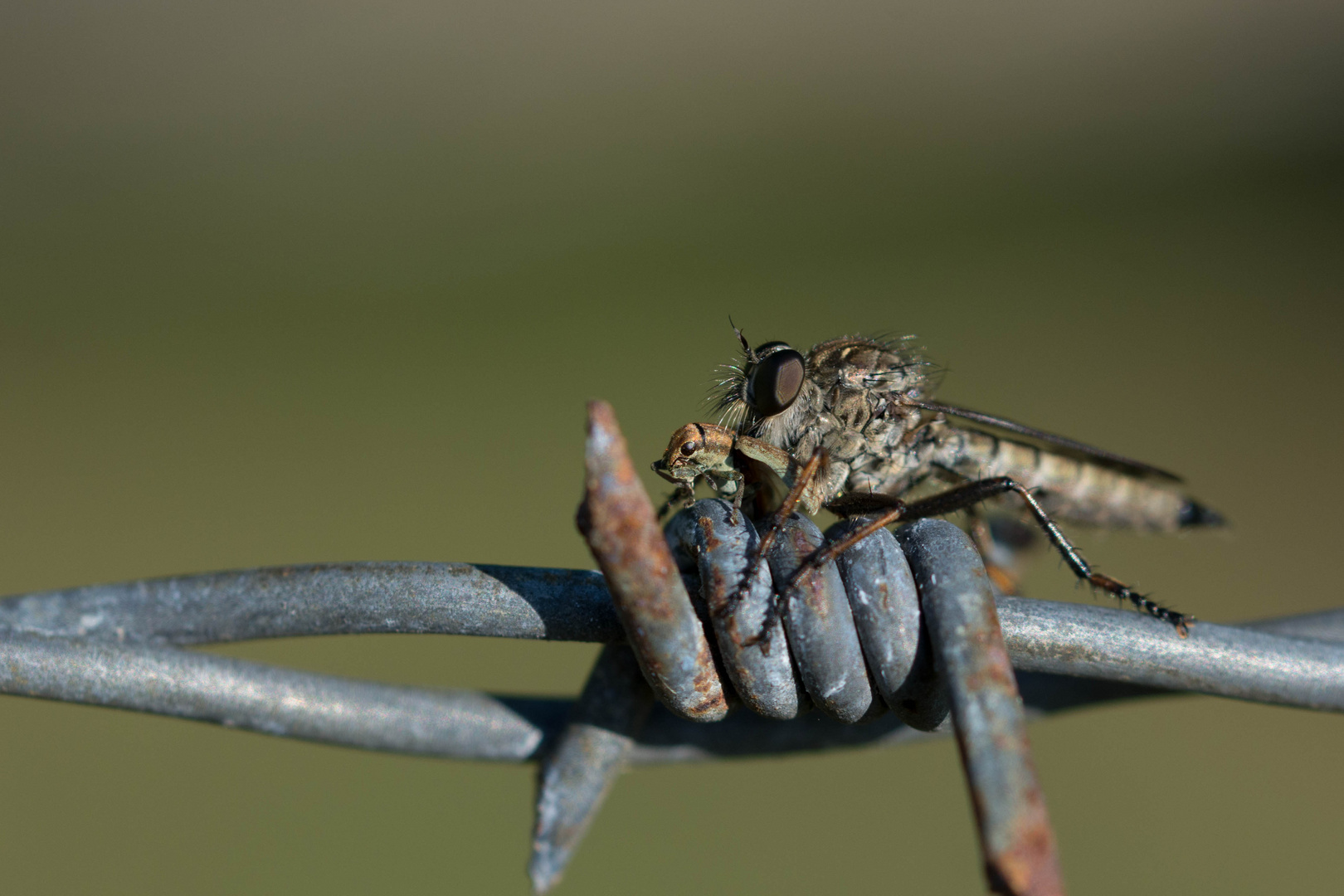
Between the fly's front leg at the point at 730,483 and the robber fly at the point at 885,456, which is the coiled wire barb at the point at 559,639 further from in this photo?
the fly's front leg at the point at 730,483

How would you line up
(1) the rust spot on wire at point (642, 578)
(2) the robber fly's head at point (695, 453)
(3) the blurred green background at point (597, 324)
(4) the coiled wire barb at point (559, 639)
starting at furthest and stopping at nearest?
(3) the blurred green background at point (597, 324) < (2) the robber fly's head at point (695, 453) < (4) the coiled wire barb at point (559, 639) < (1) the rust spot on wire at point (642, 578)

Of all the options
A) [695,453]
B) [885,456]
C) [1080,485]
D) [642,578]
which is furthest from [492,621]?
[1080,485]

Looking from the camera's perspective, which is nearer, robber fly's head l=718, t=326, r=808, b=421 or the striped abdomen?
robber fly's head l=718, t=326, r=808, b=421

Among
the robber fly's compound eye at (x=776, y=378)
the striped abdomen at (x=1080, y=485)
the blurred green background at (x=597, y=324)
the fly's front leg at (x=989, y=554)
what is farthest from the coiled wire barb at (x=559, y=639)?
the blurred green background at (x=597, y=324)

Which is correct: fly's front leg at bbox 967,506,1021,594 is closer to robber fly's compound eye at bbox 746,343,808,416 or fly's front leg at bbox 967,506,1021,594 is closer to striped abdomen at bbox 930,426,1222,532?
striped abdomen at bbox 930,426,1222,532

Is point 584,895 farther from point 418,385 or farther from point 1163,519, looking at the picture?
point 418,385

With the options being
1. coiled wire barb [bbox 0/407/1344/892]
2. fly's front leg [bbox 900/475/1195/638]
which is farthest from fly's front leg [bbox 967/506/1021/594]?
coiled wire barb [bbox 0/407/1344/892]
